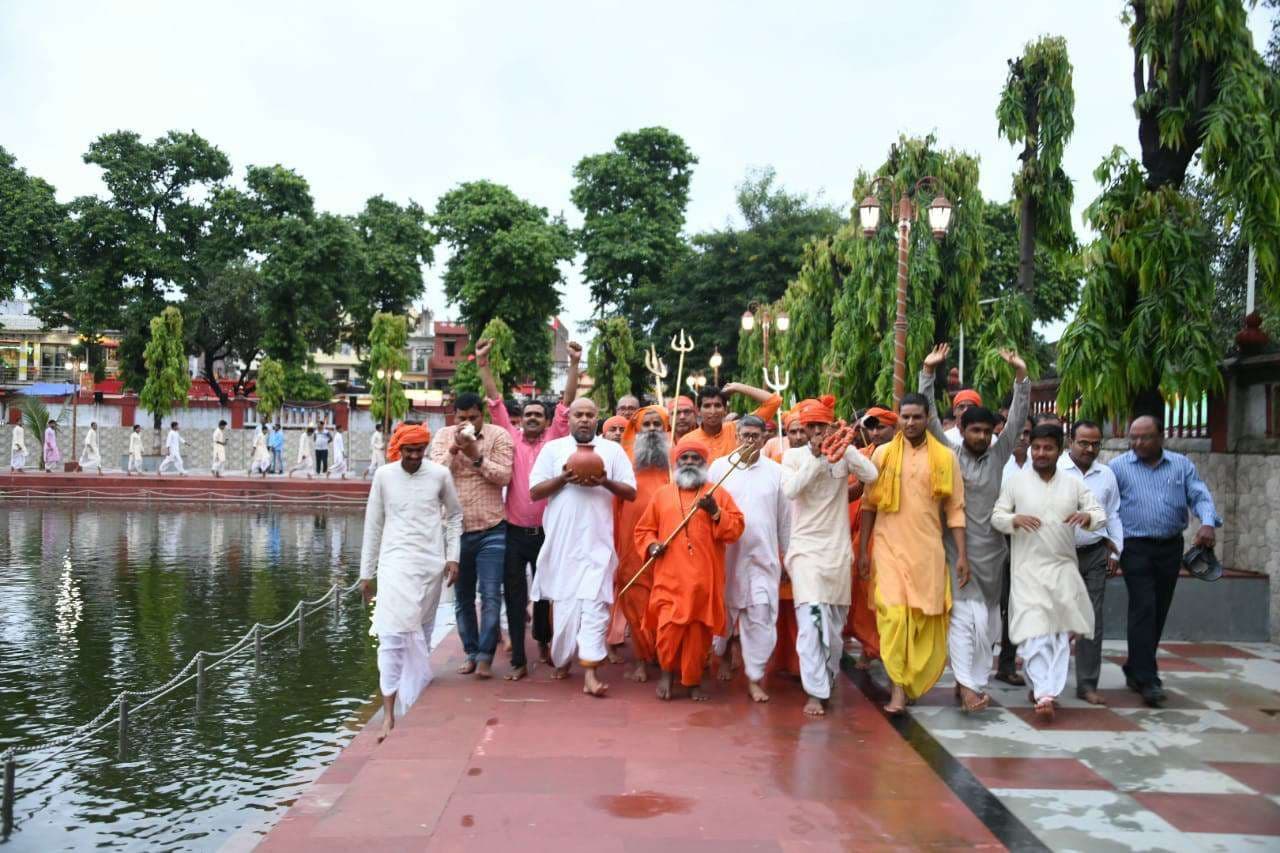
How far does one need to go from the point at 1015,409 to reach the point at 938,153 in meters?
12.5

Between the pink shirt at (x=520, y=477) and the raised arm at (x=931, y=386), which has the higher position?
the raised arm at (x=931, y=386)

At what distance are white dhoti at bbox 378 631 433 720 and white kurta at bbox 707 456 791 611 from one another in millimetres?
1904

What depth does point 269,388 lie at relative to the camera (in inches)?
1481

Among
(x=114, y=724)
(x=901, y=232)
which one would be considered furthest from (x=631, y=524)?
(x=901, y=232)

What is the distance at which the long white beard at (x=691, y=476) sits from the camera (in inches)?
271

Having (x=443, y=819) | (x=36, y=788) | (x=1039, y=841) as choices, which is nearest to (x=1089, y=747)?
(x=1039, y=841)

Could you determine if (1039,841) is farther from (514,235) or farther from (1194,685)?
(514,235)

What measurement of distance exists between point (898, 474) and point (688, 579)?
136cm

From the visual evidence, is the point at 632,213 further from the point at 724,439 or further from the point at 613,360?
the point at 724,439

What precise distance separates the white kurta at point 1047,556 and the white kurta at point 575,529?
2.31 meters

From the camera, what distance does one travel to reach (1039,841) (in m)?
4.55

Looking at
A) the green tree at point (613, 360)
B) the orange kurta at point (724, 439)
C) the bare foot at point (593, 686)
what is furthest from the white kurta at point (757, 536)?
the green tree at point (613, 360)

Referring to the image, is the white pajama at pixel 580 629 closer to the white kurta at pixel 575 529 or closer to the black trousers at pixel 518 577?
the white kurta at pixel 575 529

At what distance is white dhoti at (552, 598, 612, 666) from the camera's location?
691 centimetres
